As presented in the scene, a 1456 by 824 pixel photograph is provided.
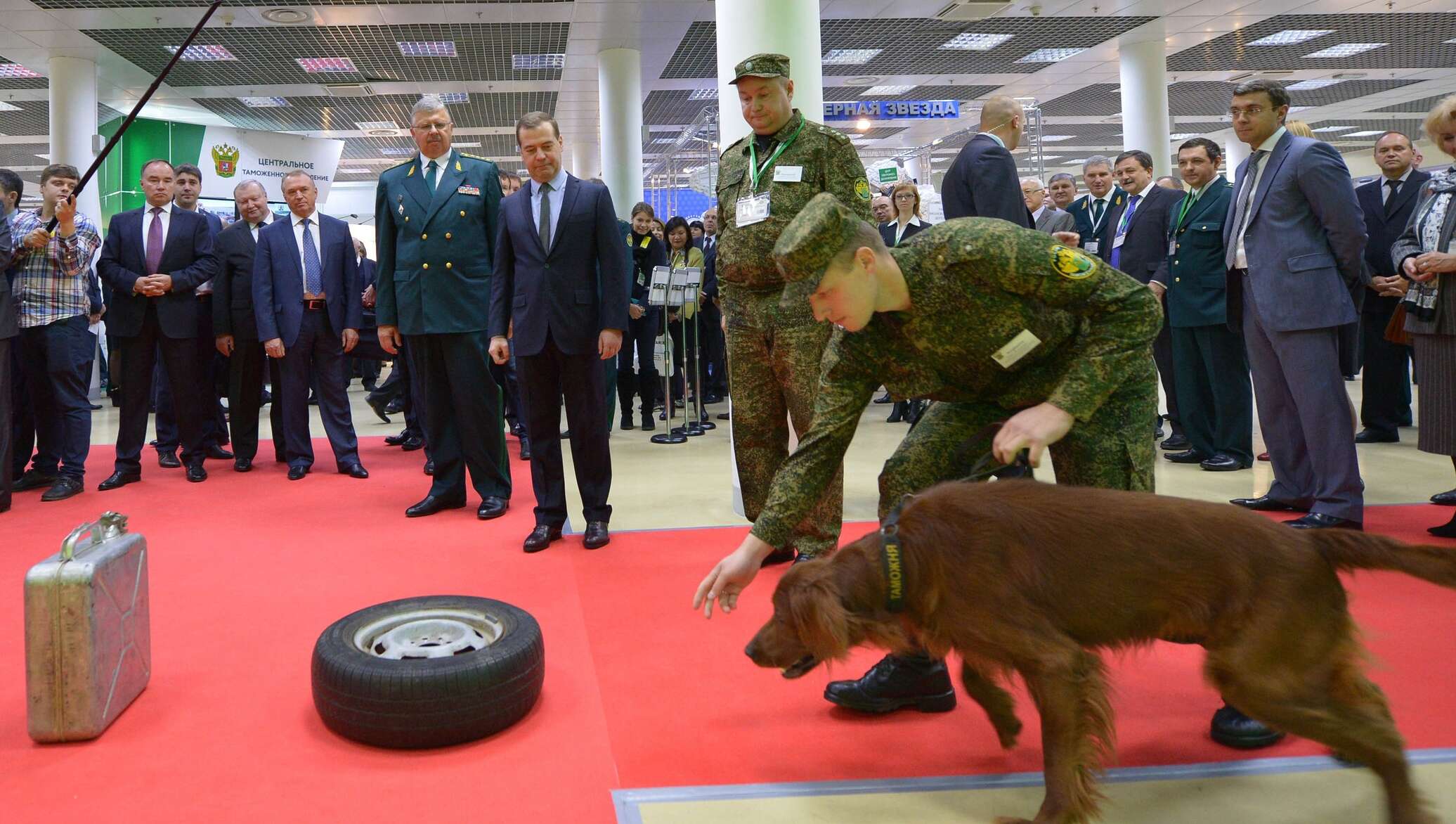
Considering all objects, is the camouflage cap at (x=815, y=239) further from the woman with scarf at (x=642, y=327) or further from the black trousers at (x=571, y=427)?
the woman with scarf at (x=642, y=327)

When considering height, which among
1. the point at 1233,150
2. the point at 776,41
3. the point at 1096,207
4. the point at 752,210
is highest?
the point at 1233,150

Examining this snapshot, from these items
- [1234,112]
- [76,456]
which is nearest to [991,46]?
[1234,112]

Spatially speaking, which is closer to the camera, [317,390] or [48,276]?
[48,276]

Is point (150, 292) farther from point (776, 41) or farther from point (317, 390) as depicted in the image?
point (776, 41)

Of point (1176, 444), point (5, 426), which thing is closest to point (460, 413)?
point (5, 426)

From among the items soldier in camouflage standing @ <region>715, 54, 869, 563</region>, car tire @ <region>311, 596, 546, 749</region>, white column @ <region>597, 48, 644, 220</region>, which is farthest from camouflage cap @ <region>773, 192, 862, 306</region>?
white column @ <region>597, 48, 644, 220</region>

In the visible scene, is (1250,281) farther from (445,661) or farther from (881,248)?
(445,661)

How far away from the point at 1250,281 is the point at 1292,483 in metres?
0.87

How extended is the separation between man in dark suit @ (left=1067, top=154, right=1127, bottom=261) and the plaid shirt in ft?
20.2

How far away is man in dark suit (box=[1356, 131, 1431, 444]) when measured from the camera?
624 centimetres

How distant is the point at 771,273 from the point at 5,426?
3.79 m

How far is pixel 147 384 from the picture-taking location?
5.64m

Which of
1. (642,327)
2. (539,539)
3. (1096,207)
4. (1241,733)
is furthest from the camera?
(642,327)

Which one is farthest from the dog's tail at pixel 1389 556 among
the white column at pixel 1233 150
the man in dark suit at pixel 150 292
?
the white column at pixel 1233 150
